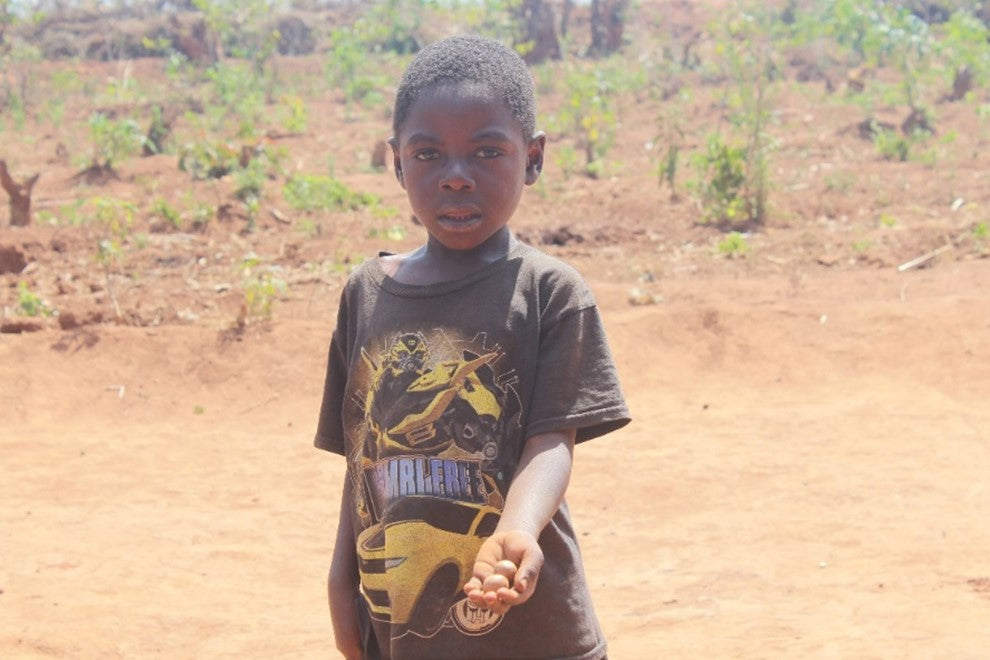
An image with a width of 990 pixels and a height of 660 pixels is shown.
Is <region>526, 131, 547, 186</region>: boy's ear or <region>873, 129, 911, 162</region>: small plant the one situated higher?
<region>526, 131, 547, 186</region>: boy's ear

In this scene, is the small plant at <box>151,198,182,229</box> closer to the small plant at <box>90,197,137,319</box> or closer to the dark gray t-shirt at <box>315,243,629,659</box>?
the small plant at <box>90,197,137,319</box>

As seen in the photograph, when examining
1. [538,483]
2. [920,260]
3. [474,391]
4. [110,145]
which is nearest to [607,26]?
[110,145]

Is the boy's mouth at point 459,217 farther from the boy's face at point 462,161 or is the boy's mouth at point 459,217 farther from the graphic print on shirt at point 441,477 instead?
the graphic print on shirt at point 441,477

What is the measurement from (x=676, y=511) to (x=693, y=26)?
79.4ft

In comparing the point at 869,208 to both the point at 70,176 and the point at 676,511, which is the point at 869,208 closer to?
the point at 676,511

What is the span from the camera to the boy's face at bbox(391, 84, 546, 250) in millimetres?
1900

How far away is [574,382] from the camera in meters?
1.90

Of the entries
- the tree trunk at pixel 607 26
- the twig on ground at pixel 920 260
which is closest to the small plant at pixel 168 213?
the twig on ground at pixel 920 260

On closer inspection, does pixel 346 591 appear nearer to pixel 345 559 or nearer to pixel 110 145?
pixel 345 559

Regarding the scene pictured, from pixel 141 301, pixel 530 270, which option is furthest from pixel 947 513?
pixel 141 301

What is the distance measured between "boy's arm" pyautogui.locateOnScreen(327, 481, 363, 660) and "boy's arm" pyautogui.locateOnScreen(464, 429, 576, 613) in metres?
0.39

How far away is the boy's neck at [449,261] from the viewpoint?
199 cm

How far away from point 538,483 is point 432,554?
199 mm

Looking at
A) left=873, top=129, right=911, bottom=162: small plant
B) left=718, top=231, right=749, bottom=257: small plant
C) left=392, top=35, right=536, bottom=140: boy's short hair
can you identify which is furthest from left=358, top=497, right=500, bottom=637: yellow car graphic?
left=873, top=129, right=911, bottom=162: small plant
